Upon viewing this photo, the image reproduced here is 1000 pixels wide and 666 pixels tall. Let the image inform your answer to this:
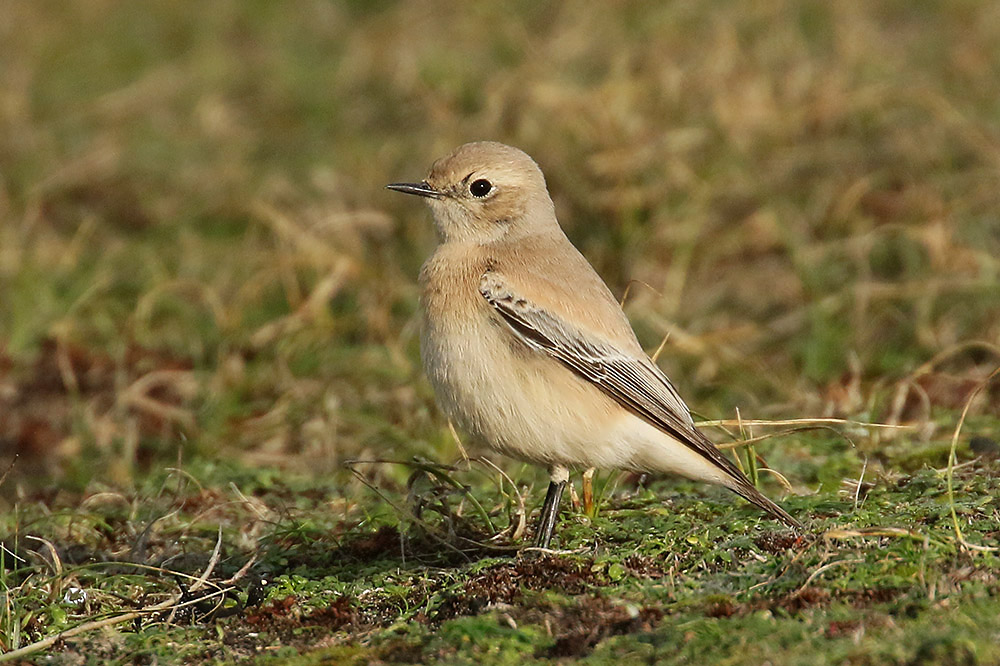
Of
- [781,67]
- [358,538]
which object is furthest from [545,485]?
[781,67]

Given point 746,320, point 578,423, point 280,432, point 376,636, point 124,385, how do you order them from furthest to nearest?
point 746,320
point 124,385
point 280,432
point 578,423
point 376,636

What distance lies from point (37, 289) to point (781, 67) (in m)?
6.01

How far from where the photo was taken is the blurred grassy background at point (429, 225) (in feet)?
25.9

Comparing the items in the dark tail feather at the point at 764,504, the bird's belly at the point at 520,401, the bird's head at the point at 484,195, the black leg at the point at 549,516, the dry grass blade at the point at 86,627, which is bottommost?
the dry grass blade at the point at 86,627

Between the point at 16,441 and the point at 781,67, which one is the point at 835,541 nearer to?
the point at 16,441

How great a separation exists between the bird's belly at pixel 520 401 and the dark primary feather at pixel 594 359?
44 millimetres

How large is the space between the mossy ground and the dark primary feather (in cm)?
37

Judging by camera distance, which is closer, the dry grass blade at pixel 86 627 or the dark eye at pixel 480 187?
the dry grass blade at pixel 86 627

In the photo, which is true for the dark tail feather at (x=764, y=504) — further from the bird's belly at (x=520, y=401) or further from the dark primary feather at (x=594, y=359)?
the bird's belly at (x=520, y=401)

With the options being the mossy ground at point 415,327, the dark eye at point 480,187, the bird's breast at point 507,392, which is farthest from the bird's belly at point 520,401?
the dark eye at point 480,187

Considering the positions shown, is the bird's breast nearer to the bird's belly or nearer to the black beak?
the bird's belly

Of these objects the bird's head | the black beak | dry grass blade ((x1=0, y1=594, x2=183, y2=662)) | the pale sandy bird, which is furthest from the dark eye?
dry grass blade ((x1=0, y1=594, x2=183, y2=662))

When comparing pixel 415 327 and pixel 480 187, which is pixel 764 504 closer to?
pixel 480 187

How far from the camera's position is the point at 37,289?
9211 mm
